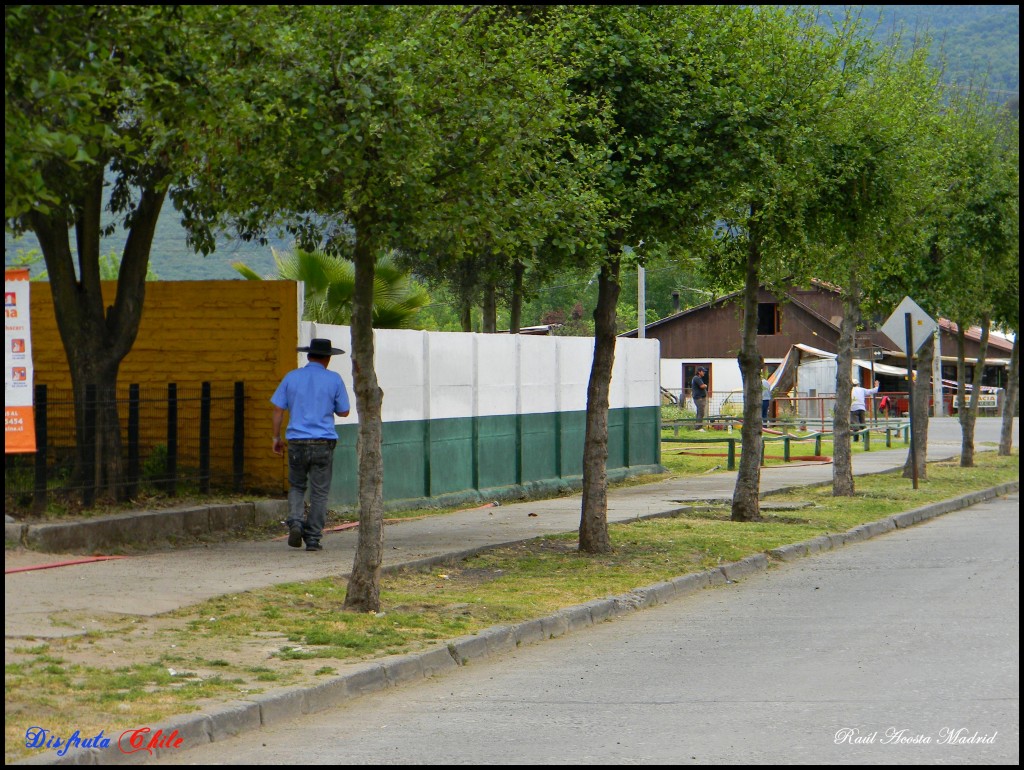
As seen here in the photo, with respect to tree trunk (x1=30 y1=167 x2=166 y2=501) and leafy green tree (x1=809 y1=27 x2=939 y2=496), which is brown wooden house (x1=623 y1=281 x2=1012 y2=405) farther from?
tree trunk (x1=30 y1=167 x2=166 y2=501)

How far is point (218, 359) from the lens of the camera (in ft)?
49.8

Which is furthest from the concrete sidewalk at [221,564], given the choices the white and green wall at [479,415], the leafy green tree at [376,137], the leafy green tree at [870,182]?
the leafy green tree at [870,182]

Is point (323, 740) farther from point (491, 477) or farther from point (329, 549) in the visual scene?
point (491, 477)

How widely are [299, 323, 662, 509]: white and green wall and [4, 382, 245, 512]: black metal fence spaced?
1155mm

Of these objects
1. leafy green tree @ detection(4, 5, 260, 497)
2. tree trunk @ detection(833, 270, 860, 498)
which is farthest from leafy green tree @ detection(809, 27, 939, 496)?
leafy green tree @ detection(4, 5, 260, 497)

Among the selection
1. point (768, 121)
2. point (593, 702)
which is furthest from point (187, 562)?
point (768, 121)

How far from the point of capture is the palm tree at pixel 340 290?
22891 millimetres

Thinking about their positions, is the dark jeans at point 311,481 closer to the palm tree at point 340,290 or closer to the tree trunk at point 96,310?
the tree trunk at point 96,310

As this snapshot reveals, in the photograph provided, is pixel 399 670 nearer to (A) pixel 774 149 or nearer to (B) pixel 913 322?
(A) pixel 774 149

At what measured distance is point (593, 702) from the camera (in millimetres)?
7320

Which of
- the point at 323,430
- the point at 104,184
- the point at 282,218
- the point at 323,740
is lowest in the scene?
the point at 323,740

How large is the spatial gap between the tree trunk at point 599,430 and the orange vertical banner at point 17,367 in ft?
22.2

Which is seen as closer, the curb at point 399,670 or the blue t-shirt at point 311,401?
the curb at point 399,670

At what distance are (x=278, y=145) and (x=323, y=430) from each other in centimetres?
406
